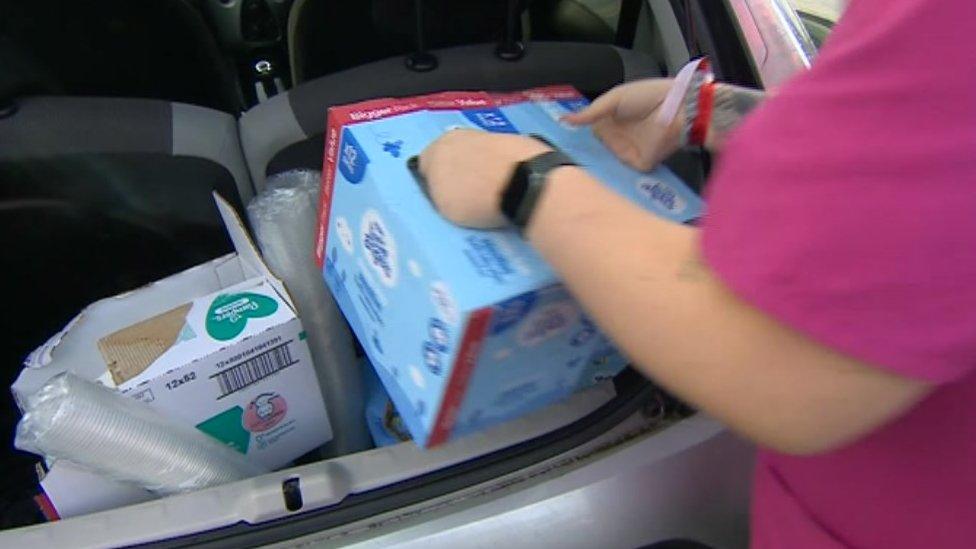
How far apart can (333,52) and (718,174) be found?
3.11ft

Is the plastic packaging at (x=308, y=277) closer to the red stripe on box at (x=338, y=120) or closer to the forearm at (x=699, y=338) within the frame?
the red stripe on box at (x=338, y=120)

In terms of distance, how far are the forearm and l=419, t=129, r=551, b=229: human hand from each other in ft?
0.34

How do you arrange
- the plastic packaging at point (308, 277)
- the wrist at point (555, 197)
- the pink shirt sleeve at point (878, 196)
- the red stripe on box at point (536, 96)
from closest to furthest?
the pink shirt sleeve at point (878, 196), the wrist at point (555, 197), the red stripe on box at point (536, 96), the plastic packaging at point (308, 277)

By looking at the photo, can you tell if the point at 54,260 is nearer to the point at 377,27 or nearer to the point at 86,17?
the point at 86,17

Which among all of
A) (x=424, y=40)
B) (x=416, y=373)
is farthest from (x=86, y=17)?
(x=416, y=373)

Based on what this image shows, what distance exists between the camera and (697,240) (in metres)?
0.46

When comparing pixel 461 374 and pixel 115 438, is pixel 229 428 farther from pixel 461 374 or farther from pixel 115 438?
pixel 461 374

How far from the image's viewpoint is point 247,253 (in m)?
0.93

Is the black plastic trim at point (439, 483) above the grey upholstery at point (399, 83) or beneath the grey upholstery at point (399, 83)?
beneath

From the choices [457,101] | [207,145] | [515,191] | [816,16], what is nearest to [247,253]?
[207,145]

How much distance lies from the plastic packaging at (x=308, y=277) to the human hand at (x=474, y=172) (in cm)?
34

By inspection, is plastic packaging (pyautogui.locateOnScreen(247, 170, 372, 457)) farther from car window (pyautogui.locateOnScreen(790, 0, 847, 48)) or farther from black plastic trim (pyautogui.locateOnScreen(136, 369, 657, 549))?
car window (pyautogui.locateOnScreen(790, 0, 847, 48))

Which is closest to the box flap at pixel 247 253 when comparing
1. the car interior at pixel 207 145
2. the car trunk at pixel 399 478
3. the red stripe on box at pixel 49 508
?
the car interior at pixel 207 145

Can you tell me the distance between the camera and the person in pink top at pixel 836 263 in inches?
15.0
